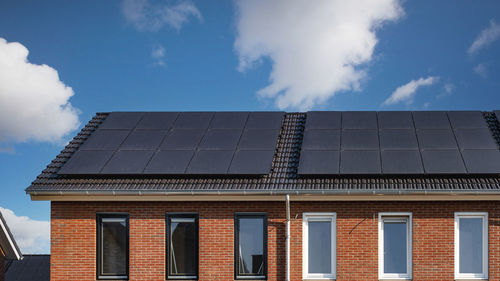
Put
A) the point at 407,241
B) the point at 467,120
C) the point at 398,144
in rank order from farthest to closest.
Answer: the point at 467,120
the point at 398,144
the point at 407,241

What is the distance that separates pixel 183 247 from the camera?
41.1ft

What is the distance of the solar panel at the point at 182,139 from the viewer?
544 inches

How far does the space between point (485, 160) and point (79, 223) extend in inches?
385

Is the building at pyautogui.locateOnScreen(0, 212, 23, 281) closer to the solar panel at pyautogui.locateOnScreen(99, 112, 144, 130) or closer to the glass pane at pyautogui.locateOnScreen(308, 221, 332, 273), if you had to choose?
the solar panel at pyautogui.locateOnScreen(99, 112, 144, 130)

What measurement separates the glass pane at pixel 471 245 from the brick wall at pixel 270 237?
0.24 metres

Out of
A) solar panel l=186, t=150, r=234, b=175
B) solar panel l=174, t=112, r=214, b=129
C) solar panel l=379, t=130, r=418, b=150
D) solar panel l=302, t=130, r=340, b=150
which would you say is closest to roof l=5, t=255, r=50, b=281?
solar panel l=174, t=112, r=214, b=129

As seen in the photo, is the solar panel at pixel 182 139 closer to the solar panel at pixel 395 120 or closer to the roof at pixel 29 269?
the solar panel at pixel 395 120

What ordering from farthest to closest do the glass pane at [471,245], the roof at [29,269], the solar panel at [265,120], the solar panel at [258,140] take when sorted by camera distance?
the roof at [29,269]
the solar panel at [265,120]
the solar panel at [258,140]
the glass pane at [471,245]

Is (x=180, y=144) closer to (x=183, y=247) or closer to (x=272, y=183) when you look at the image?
(x=183, y=247)


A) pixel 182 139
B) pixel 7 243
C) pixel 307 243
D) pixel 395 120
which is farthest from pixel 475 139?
pixel 7 243

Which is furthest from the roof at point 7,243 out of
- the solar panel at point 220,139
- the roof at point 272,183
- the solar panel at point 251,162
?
Answer: the solar panel at point 251,162

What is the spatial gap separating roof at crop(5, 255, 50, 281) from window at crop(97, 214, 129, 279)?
7.58m

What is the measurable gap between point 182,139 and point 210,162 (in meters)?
1.58

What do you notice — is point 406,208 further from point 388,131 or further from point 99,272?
point 99,272
